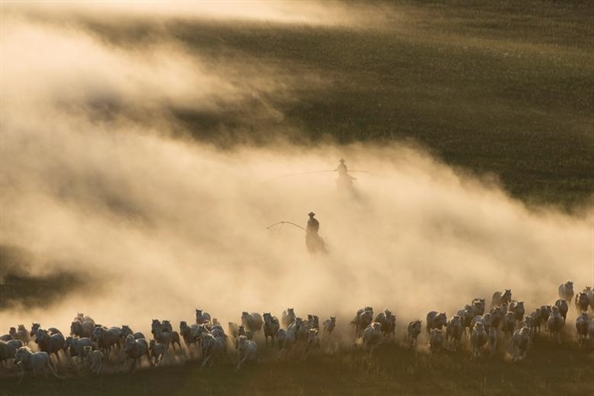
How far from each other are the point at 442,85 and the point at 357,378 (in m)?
82.4

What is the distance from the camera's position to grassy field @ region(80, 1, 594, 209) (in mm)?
97000

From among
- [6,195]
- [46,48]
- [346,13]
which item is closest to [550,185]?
[6,195]

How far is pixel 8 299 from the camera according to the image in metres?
55.8

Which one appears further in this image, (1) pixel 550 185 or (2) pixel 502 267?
(1) pixel 550 185

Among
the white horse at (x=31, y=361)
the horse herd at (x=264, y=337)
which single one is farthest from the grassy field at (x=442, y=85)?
the white horse at (x=31, y=361)

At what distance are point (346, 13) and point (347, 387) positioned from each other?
123086 millimetres

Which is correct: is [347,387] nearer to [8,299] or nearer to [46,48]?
[8,299]

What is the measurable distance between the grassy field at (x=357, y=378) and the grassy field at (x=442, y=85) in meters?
36.5

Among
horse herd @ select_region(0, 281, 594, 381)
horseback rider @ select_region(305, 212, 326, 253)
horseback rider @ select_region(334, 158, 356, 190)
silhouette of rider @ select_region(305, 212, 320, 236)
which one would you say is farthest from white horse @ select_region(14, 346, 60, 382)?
horseback rider @ select_region(334, 158, 356, 190)

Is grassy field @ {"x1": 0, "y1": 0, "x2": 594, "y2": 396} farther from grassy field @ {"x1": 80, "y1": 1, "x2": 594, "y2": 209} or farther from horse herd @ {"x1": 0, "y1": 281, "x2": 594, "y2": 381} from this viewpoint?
horse herd @ {"x1": 0, "y1": 281, "x2": 594, "y2": 381}

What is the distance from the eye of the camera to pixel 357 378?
42.3m

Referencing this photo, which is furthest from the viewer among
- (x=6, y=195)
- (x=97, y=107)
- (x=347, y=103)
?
(x=347, y=103)

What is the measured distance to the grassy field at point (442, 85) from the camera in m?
Answer: 97.0

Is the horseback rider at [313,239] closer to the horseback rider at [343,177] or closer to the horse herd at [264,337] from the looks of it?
the horseback rider at [343,177]
